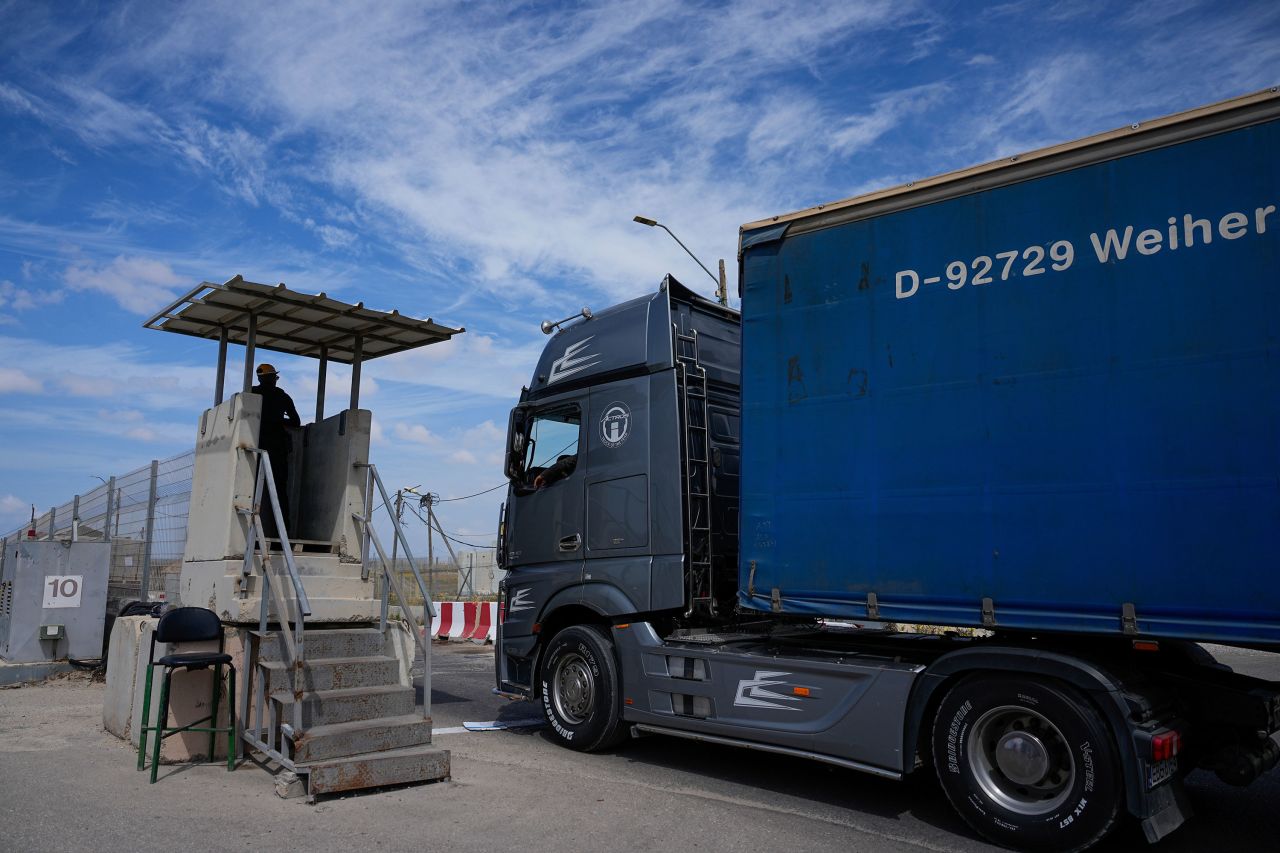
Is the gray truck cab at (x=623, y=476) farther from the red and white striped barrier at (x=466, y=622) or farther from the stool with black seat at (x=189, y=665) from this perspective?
the red and white striped barrier at (x=466, y=622)

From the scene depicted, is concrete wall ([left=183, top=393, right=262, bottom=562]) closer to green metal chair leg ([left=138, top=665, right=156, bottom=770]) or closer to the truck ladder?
green metal chair leg ([left=138, top=665, right=156, bottom=770])

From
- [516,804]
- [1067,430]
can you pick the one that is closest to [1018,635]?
[1067,430]

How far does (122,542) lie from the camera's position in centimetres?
1288

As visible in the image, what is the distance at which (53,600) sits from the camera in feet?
37.8

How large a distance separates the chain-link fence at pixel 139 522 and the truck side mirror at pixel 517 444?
3223mm

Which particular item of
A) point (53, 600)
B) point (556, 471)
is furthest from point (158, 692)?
point (53, 600)

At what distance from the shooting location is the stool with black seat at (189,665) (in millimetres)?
6512

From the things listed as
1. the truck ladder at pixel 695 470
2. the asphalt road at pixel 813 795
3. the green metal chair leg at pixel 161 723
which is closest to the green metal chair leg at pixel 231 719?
the green metal chair leg at pixel 161 723

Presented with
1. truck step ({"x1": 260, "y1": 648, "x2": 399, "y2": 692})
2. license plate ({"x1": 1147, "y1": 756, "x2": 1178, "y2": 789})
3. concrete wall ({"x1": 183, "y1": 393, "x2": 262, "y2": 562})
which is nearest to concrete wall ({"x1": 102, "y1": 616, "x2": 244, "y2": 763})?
truck step ({"x1": 260, "y1": 648, "x2": 399, "y2": 692})

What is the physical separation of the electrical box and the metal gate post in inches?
18.6

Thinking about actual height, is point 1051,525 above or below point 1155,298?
below

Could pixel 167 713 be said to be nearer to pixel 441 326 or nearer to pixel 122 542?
pixel 441 326

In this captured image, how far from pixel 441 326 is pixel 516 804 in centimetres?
473

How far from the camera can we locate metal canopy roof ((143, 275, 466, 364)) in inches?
318
